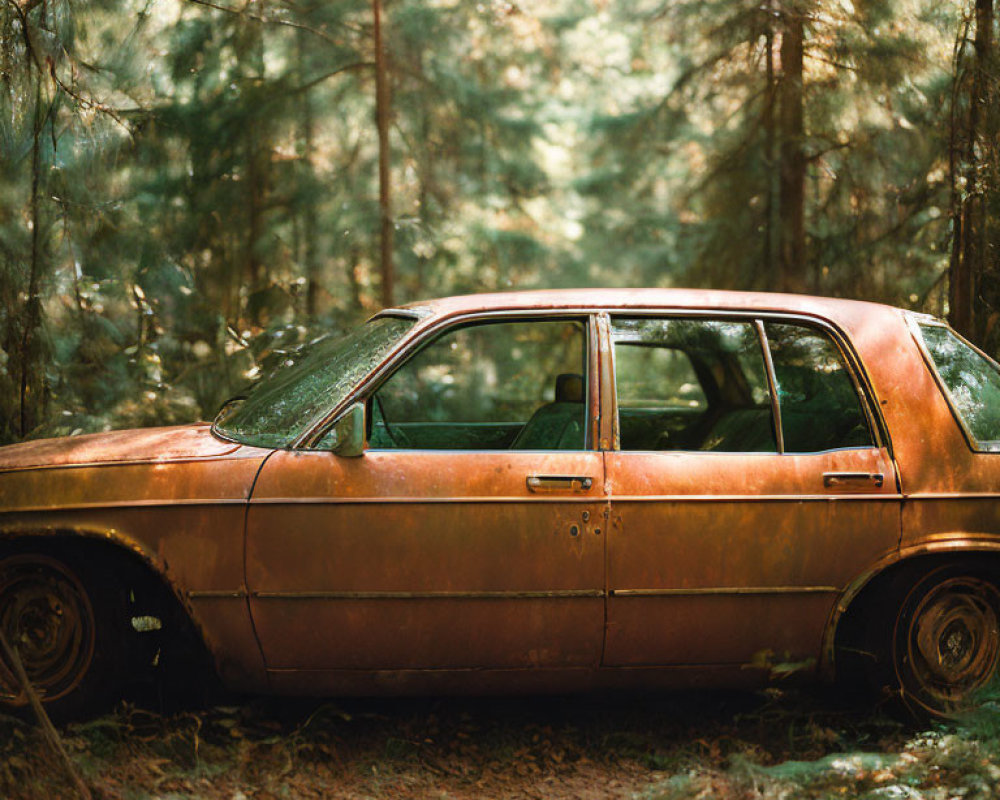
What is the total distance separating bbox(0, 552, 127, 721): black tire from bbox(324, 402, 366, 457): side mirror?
3.36ft

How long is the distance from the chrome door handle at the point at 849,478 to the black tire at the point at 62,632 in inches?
109

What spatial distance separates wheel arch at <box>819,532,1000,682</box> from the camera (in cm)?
347

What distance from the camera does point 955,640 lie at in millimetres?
3645

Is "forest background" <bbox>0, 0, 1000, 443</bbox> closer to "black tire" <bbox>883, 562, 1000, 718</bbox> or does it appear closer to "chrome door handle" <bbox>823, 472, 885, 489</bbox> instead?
"black tire" <bbox>883, 562, 1000, 718</bbox>

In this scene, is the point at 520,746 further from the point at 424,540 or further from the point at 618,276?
the point at 618,276

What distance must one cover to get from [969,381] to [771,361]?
89 cm

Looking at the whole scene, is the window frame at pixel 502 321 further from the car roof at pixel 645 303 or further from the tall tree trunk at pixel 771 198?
the tall tree trunk at pixel 771 198

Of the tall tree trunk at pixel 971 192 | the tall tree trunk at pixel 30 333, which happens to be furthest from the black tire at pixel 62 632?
the tall tree trunk at pixel 971 192

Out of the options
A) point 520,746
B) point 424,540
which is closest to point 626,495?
point 424,540

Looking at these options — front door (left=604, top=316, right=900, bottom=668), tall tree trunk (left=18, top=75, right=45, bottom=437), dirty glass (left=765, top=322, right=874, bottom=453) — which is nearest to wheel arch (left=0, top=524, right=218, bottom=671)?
front door (left=604, top=316, right=900, bottom=668)

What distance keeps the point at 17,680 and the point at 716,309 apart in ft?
10.1

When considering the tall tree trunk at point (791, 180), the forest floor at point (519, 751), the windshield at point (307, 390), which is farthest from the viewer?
the tall tree trunk at point (791, 180)

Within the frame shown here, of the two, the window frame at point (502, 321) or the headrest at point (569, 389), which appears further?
the headrest at point (569, 389)

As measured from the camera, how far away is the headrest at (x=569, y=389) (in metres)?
4.34
